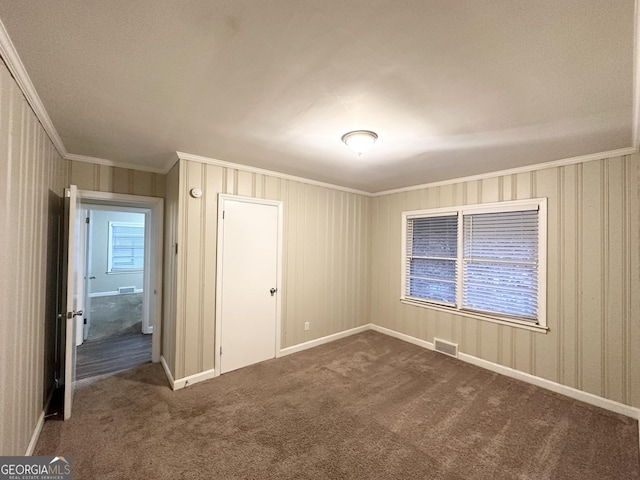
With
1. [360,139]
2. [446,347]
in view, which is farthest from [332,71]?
[446,347]

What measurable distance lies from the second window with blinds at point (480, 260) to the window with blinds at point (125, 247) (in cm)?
669

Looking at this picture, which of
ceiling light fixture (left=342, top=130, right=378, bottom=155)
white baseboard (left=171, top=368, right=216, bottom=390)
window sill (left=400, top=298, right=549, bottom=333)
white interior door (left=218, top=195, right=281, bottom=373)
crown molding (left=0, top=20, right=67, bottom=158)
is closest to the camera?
crown molding (left=0, top=20, right=67, bottom=158)

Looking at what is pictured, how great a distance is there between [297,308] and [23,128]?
3193 millimetres

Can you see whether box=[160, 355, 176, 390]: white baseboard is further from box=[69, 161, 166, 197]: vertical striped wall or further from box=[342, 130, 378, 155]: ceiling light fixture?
box=[342, 130, 378, 155]: ceiling light fixture

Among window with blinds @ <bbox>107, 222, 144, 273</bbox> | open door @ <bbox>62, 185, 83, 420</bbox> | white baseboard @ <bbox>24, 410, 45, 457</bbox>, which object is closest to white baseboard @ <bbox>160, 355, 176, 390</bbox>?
open door @ <bbox>62, 185, 83, 420</bbox>

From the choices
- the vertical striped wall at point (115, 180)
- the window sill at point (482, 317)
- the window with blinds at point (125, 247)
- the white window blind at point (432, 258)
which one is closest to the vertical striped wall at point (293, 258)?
the vertical striped wall at point (115, 180)

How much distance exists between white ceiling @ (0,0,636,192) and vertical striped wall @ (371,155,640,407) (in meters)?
0.45

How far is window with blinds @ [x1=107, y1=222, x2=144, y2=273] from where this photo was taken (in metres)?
A: 6.53

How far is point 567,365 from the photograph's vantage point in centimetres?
279

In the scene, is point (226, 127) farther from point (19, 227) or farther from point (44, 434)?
point (44, 434)

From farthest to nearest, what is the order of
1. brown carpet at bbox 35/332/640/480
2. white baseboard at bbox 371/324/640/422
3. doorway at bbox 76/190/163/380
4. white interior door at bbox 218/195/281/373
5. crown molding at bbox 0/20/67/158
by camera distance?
doorway at bbox 76/190/163/380, white interior door at bbox 218/195/281/373, white baseboard at bbox 371/324/640/422, brown carpet at bbox 35/332/640/480, crown molding at bbox 0/20/67/158

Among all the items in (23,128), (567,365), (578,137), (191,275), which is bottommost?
(567,365)

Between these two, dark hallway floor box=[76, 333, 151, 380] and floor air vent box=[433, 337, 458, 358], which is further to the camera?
floor air vent box=[433, 337, 458, 358]

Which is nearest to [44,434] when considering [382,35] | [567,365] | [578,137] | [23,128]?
[23,128]
